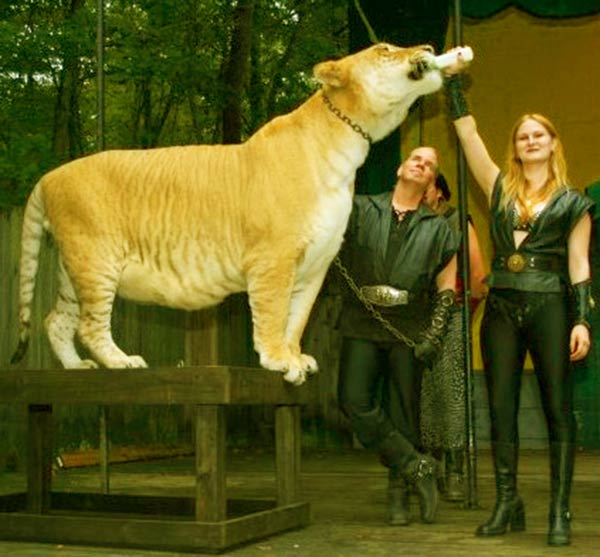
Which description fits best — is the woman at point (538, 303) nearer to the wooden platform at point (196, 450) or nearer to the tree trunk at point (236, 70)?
the wooden platform at point (196, 450)

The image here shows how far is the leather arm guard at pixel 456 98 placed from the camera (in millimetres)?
4359

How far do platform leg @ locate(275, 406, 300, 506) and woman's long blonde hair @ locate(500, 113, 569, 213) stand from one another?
3.80 ft

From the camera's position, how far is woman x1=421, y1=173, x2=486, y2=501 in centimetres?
530

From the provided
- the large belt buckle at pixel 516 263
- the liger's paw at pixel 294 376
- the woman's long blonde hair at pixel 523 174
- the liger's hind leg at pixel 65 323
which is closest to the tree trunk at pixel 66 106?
the liger's hind leg at pixel 65 323

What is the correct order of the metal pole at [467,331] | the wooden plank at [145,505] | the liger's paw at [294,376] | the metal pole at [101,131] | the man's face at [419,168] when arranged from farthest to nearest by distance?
the metal pole at [101,131]
the metal pole at [467,331]
the wooden plank at [145,505]
the man's face at [419,168]
the liger's paw at [294,376]

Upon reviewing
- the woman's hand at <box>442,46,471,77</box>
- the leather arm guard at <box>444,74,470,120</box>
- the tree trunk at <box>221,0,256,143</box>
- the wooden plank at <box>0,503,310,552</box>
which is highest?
the tree trunk at <box>221,0,256,143</box>

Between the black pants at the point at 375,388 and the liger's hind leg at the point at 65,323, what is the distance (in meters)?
0.99

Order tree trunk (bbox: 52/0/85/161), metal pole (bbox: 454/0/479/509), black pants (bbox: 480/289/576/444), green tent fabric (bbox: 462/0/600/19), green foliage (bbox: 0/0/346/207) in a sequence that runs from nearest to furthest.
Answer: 1. black pants (bbox: 480/289/576/444)
2. metal pole (bbox: 454/0/479/509)
3. green tent fabric (bbox: 462/0/600/19)
4. green foliage (bbox: 0/0/346/207)
5. tree trunk (bbox: 52/0/85/161)

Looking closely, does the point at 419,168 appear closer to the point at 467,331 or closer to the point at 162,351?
the point at 467,331

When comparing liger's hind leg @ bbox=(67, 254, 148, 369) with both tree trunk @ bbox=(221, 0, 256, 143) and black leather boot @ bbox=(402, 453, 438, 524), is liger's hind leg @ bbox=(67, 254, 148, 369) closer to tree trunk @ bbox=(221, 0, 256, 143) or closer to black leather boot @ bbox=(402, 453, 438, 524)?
black leather boot @ bbox=(402, 453, 438, 524)

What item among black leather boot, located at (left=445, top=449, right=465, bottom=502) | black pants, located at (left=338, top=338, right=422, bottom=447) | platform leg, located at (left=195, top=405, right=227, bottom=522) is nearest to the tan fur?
black pants, located at (left=338, top=338, right=422, bottom=447)

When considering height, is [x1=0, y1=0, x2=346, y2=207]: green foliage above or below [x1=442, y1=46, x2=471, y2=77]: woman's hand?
above

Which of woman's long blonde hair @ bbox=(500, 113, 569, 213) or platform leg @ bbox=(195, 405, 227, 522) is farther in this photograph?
woman's long blonde hair @ bbox=(500, 113, 569, 213)

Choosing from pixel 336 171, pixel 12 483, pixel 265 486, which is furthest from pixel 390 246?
pixel 12 483
